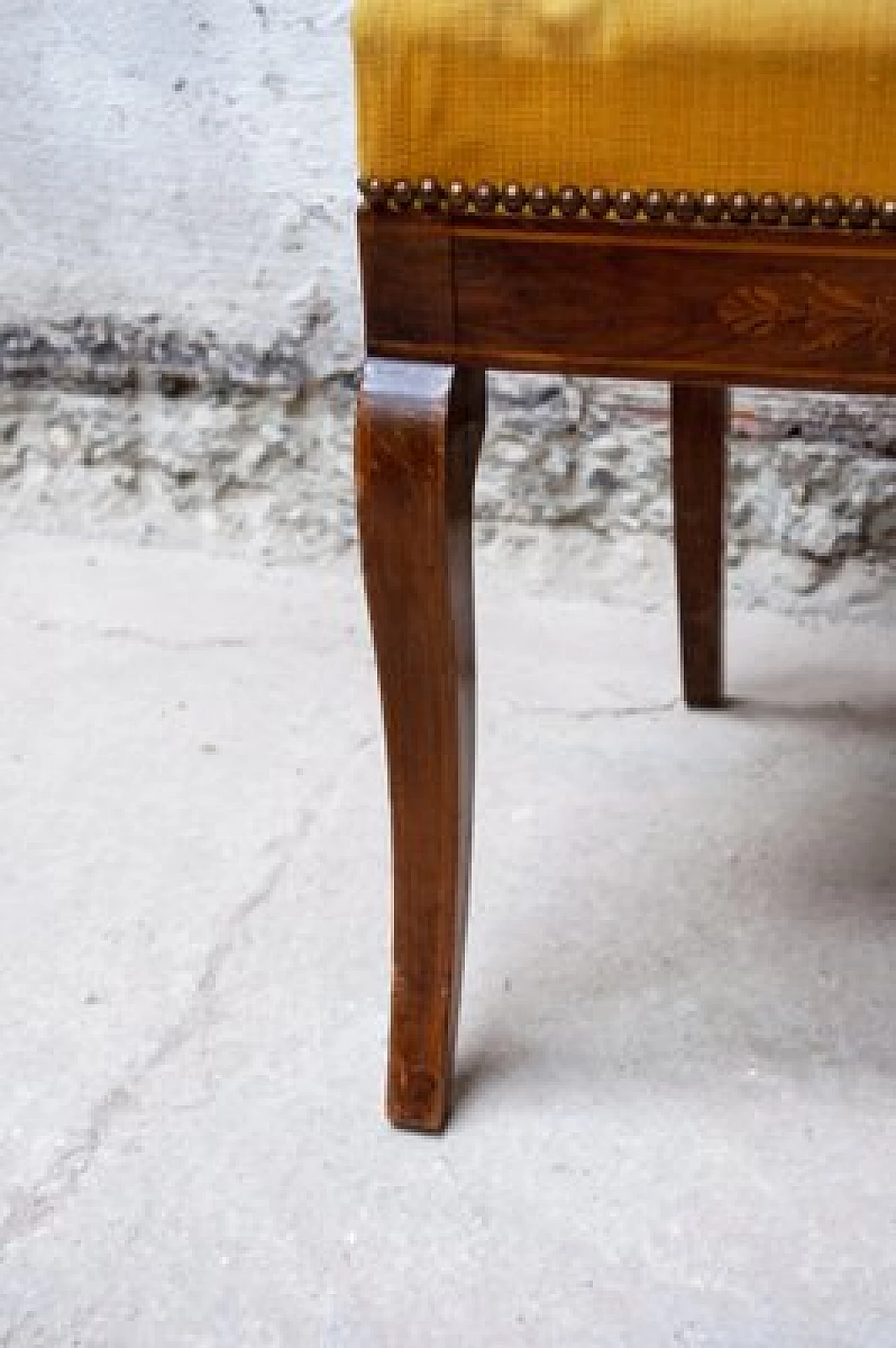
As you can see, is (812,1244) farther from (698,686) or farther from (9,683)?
(9,683)

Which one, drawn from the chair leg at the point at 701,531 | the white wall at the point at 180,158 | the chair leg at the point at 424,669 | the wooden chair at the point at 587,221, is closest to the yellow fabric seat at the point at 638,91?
the wooden chair at the point at 587,221

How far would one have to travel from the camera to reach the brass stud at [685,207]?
0.80 metres

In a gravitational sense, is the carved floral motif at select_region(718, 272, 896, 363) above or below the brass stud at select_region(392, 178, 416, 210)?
below

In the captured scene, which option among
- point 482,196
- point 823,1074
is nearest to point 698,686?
point 823,1074

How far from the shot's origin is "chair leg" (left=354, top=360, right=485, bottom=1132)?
2.83 ft

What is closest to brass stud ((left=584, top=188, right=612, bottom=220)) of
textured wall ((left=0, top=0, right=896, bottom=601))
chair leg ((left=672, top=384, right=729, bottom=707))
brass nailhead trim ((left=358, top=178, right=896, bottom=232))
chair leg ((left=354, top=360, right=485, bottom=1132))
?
brass nailhead trim ((left=358, top=178, right=896, bottom=232))

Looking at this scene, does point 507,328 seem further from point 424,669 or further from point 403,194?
point 424,669

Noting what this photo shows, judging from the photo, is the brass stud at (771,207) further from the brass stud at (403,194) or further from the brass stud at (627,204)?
the brass stud at (403,194)

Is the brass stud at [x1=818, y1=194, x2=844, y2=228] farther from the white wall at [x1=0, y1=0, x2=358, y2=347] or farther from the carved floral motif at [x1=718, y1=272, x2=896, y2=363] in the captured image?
the white wall at [x1=0, y1=0, x2=358, y2=347]

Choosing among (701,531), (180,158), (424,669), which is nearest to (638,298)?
(424,669)

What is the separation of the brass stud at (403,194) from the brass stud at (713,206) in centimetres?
13

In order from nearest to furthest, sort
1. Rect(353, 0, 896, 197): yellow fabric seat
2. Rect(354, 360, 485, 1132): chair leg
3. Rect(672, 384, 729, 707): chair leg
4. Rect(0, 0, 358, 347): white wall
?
1. Rect(353, 0, 896, 197): yellow fabric seat
2. Rect(354, 360, 485, 1132): chair leg
3. Rect(672, 384, 729, 707): chair leg
4. Rect(0, 0, 358, 347): white wall

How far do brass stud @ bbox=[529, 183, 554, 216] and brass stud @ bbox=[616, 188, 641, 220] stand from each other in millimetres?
30

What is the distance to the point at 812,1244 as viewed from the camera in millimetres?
932
